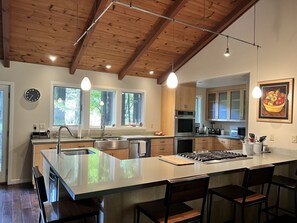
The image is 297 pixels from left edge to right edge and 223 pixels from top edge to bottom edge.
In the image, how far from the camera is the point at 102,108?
564 centimetres

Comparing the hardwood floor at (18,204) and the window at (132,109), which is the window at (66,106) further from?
the hardwood floor at (18,204)

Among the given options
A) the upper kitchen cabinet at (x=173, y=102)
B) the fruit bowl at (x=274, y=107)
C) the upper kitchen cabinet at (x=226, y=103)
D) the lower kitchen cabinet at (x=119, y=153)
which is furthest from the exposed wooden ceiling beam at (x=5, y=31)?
the upper kitchen cabinet at (x=226, y=103)

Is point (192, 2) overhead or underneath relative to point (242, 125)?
overhead

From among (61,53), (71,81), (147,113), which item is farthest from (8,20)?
(147,113)

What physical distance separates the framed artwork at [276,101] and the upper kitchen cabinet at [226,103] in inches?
100

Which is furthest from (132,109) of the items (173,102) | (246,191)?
(246,191)

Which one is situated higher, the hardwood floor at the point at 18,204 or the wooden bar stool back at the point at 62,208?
the wooden bar stool back at the point at 62,208

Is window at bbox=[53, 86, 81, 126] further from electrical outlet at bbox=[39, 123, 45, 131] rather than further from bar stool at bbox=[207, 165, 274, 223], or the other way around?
bar stool at bbox=[207, 165, 274, 223]

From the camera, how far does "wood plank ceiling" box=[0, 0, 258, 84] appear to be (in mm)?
3646

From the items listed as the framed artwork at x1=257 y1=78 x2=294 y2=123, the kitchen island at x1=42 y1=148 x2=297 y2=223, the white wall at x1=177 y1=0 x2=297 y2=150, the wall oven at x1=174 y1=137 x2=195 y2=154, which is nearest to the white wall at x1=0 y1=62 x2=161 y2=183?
the kitchen island at x1=42 y1=148 x2=297 y2=223

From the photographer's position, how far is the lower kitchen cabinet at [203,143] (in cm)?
605

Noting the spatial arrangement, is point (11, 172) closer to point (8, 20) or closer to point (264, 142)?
point (8, 20)

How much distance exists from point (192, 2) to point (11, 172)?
15.1 feet

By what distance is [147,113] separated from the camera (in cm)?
616
